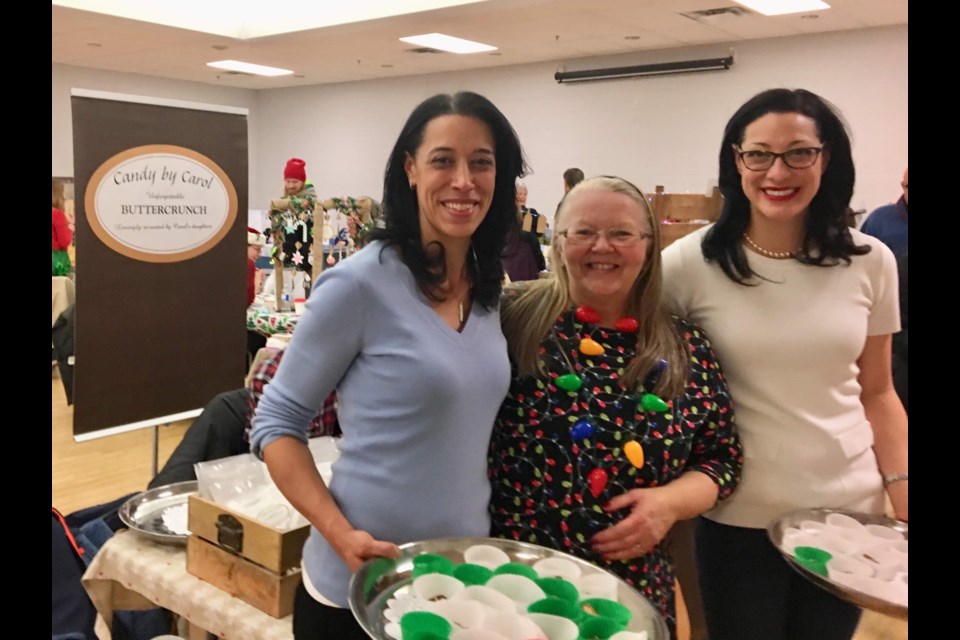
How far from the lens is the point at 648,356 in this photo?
4.35ft

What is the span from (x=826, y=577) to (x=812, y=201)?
67 cm

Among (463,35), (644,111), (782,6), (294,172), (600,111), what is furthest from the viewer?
(600,111)

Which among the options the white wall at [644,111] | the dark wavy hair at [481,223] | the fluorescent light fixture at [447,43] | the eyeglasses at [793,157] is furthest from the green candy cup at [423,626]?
the fluorescent light fixture at [447,43]

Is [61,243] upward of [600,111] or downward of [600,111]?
downward

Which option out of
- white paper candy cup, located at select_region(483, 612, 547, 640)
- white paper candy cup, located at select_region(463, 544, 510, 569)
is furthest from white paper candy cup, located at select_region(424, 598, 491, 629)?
white paper candy cup, located at select_region(463, 544, 510, 569)

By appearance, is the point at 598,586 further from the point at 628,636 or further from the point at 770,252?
the point at 770,252

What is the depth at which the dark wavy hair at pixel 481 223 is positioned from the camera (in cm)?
121

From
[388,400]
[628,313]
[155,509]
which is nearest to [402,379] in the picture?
[388,400]

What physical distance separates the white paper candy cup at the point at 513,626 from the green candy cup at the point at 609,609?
9cm

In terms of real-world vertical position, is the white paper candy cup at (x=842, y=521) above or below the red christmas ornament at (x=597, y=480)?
below

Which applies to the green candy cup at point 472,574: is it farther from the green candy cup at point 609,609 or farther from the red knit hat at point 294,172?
the red knit hat at point 294,172

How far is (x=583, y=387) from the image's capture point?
130 centimetres

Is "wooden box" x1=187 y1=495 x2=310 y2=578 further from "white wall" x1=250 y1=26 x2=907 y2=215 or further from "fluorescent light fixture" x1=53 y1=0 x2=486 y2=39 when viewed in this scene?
"fluorescent light fixture" x1=53 y1=0 x2=486 y2=39
